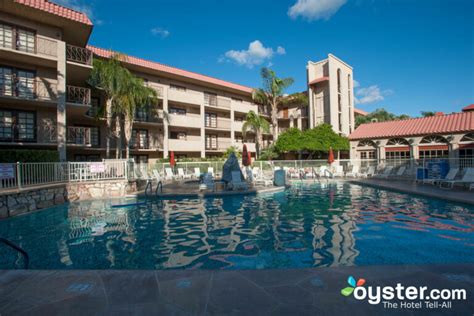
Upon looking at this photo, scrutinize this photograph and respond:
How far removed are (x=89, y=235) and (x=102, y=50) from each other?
21.0 m

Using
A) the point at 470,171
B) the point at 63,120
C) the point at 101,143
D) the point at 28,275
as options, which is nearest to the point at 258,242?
the point at 28,275

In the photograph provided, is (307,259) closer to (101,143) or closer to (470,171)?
(470,171)

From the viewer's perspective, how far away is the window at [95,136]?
21.2m

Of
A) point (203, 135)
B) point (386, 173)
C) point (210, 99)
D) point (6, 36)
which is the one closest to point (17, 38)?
point (6, 36)

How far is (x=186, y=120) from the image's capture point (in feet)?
86.4

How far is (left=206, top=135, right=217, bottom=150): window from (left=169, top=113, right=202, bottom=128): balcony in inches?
110

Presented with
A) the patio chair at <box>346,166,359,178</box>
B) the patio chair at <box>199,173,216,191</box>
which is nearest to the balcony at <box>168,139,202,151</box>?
the patio chair at <box>199,173,216,191</box>

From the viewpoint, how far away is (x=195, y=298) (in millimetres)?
2682

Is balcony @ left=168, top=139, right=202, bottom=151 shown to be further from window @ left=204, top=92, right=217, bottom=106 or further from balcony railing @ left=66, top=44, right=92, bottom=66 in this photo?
balcony railing @ left=66, top=44, right=92, bottom=66

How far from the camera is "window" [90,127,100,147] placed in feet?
69.6

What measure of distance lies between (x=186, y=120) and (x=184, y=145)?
2782mm

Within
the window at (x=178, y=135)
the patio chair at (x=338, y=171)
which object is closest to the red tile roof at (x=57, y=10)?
the window at (x=178, y=135)

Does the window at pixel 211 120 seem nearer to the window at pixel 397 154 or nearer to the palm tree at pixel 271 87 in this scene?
→ the palm tree at pixel 271 87

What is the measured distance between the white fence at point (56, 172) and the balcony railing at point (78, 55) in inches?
356
